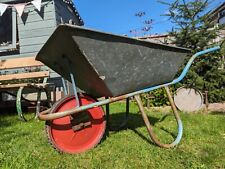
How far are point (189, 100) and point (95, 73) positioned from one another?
3966 millimetres

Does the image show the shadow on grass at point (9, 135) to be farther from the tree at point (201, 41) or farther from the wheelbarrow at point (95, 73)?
the tree at point (201, 41)

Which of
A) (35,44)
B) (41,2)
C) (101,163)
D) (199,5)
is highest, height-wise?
(41,2)

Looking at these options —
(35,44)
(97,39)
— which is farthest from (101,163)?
(35,44)

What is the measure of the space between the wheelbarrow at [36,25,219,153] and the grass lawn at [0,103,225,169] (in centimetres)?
17

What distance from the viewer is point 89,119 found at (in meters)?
3.21

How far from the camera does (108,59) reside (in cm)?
288

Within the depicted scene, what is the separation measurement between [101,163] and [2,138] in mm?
1606

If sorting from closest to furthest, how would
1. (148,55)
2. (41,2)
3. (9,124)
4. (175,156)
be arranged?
(175,156), (148,55), (9,124), (41,2)

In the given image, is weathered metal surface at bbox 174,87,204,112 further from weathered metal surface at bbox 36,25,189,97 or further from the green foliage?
weathered metal surface at bbox 36,25,189,97

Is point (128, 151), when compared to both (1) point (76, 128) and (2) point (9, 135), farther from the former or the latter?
(2) point (9, 135)

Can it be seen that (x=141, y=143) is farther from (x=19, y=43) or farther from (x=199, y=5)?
(x=19, y=43)

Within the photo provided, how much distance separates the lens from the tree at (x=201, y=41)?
6.74 m

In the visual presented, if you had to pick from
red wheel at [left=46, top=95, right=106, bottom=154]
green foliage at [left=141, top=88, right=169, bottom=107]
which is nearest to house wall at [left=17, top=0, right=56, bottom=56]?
green foliage at [left=141, top=88, right=169, bottom=107]

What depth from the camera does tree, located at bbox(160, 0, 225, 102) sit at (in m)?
6.74
